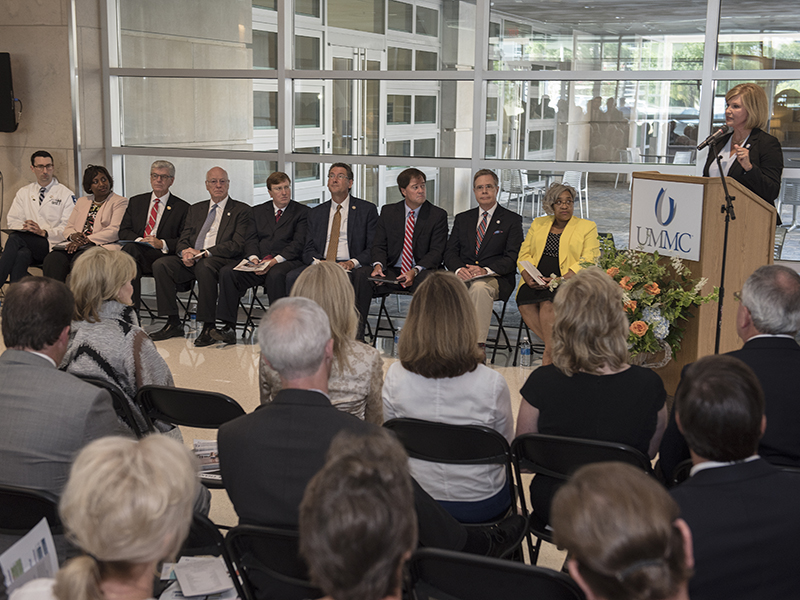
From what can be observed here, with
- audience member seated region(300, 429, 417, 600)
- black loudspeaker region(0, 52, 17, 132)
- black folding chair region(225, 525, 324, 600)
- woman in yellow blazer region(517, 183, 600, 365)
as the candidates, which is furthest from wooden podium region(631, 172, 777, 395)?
black loudspeaker region(0, 52, 17, 132)

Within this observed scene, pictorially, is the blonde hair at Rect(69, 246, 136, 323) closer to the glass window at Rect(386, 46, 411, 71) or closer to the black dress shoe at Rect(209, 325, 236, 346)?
the black dress shoe at Rect(209, 325, 236, 346)

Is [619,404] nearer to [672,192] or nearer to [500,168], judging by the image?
[672,192]

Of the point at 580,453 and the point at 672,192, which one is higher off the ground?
the point at 672,192

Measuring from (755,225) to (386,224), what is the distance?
2.99 meters

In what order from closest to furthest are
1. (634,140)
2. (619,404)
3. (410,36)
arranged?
1. (619,404)
2. (634,140)
3. (410,36)

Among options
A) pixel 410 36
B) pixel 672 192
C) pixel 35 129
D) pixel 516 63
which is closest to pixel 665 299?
pixel 672 192

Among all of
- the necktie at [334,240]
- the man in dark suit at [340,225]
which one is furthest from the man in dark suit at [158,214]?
the necktie at [334,240]

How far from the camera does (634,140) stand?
21.2ft

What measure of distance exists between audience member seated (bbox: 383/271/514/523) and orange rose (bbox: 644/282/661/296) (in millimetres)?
1858

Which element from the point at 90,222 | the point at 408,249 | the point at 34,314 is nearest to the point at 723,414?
the point at 34,314

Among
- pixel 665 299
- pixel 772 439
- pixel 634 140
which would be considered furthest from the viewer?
pixel 634 140

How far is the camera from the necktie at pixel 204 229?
690 cm

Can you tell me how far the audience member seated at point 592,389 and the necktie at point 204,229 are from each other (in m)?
4.82

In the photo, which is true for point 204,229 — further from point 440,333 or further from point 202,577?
point 202,577
